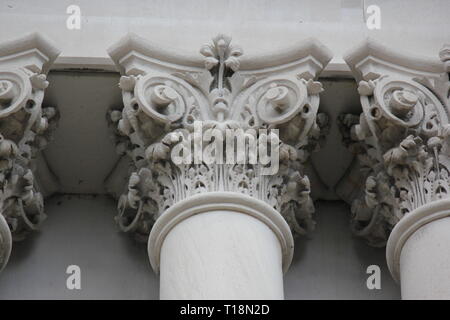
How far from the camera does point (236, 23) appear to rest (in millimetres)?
12148

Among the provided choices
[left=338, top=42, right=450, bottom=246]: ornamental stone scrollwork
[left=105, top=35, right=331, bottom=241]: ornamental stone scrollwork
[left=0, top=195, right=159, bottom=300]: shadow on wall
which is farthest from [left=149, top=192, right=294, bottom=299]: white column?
[left=338, top=42, right=450, bottom=246]: ornamental stone scrollwork

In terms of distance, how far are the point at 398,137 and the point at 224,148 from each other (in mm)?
1159

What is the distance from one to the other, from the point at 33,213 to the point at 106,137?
0.73 m

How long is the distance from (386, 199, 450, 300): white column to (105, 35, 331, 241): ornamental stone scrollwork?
0.75 m

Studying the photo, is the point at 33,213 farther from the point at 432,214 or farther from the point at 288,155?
the point at 432,214

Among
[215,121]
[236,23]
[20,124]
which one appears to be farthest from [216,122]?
[20,124]

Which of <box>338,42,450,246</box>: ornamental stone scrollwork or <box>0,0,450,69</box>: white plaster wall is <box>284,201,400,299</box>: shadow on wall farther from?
<box>0,0,450,69</box>: white plaster wall

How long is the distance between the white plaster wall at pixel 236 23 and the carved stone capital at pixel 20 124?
14.6 inches

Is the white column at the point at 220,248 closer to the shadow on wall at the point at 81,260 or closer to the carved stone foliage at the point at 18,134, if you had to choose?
the shadow on wall at the point at 81,260

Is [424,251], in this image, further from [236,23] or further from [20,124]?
[20,124]

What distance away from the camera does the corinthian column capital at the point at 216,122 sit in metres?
11.2

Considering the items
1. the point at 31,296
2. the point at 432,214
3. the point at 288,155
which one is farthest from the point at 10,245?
the point at 432,214

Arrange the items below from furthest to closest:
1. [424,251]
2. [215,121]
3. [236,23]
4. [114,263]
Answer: [236,23] < [114,263] < [215,121] < [424,251]

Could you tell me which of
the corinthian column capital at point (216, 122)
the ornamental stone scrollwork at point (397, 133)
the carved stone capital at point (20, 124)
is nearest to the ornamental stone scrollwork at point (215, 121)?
the corinthian column capital at point (216, 122)
